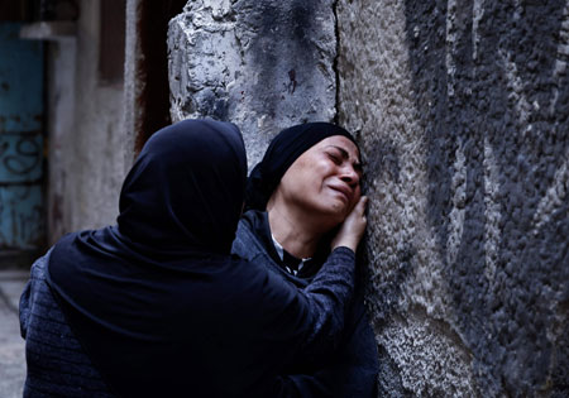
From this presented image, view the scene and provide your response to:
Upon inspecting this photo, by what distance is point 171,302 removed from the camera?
1.73 meters

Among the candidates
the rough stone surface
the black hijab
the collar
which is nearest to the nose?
the collar

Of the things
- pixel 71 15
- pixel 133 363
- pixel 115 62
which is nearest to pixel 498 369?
pixel 133 363

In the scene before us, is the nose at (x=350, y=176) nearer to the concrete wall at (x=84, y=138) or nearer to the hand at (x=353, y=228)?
the hand at (x=353, y=228)

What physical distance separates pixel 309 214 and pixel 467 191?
63 centimetres

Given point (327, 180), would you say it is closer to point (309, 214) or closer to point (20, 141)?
point (309, 214)

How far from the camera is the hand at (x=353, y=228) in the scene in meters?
2.25

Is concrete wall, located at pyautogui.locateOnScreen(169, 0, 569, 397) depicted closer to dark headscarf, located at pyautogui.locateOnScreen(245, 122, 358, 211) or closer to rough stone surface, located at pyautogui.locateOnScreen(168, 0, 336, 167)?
rough stone surface, located at pyautogui.locateOnScreen(168, 0, 336, 167)

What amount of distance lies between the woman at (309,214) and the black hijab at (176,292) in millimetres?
385

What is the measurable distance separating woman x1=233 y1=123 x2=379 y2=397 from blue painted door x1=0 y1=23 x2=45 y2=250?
21.4ft

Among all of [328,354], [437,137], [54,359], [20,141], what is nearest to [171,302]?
[54,359]

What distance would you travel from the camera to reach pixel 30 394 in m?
1.83

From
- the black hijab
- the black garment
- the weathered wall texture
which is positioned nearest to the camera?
the weathered wall texture

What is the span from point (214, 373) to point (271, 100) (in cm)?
116

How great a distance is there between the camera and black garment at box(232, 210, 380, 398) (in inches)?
78.0
